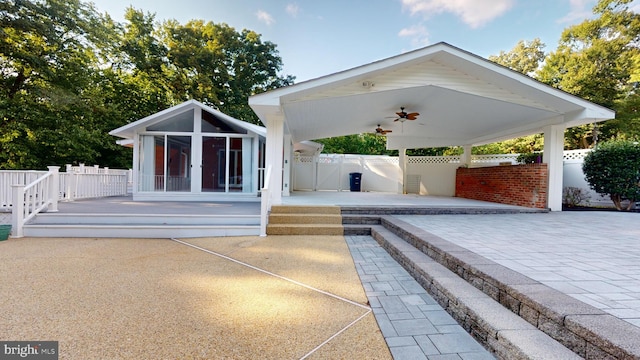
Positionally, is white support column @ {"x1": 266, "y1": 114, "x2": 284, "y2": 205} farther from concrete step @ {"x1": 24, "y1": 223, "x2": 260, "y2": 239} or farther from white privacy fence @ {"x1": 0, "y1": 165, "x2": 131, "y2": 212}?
white privacy fence @ {"x1": 0, "y1": 165, "x2": 131, "y2": 212}

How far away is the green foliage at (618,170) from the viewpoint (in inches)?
271

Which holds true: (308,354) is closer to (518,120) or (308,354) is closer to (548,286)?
(548,286)

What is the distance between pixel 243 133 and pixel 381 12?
6963 millimetres

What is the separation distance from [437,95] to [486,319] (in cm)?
573

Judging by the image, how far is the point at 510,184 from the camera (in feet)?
25.1

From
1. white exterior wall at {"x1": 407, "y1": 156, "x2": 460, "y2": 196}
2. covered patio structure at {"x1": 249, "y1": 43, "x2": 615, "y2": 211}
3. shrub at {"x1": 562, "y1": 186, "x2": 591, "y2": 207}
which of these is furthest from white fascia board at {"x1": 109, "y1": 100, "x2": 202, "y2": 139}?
shrub at {"x1": 562, "y1": 186, "x2": 591, "y2": 207}

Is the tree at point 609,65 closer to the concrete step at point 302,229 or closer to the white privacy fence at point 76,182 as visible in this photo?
the concrete step at point 302,229

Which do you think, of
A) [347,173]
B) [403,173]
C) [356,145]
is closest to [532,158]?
[403,173]

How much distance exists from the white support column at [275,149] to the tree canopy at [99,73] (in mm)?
12029

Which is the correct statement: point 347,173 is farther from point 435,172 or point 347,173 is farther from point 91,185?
point 91,185

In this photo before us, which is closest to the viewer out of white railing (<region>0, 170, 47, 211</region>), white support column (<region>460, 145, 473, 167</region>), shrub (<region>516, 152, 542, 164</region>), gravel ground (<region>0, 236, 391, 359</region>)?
gravel ground (<region>0, 236, 391, 359</region>)

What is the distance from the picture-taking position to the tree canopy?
11500mm

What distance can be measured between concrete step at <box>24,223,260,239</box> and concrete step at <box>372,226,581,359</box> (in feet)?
11.0

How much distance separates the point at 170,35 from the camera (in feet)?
56.7
